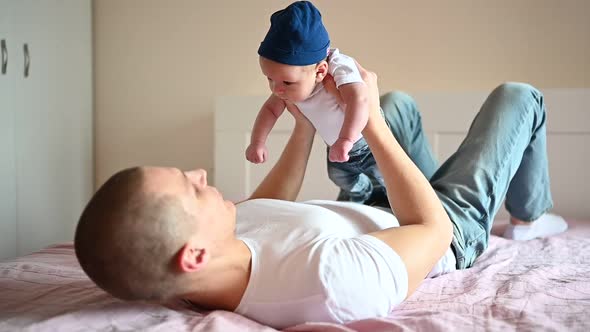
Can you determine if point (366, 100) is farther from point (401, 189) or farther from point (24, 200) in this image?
point (24, 200)

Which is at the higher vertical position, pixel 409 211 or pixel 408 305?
pixel 409 211

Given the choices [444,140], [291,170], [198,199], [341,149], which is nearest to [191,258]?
[198,199]

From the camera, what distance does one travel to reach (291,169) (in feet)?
4.54

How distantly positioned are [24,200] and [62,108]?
1.51 ft

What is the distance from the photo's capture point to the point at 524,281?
3.78 ft

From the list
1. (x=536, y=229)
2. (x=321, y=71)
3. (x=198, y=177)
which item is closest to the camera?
(x=198, y=177)

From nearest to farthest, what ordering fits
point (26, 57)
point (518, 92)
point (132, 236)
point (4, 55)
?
point (132, 236), point (518, 92), point (4, 55), point (26, 57)

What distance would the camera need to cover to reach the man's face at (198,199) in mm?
836

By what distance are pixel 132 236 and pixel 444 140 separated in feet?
5.59

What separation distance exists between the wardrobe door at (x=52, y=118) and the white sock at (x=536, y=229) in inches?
73.3

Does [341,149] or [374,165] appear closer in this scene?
A: [341,149]

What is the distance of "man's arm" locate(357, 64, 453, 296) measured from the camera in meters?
0.98

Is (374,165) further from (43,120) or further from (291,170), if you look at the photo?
(43,120)

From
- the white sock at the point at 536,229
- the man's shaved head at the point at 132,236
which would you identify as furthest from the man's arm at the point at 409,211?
the white sock at the point at 536,229
